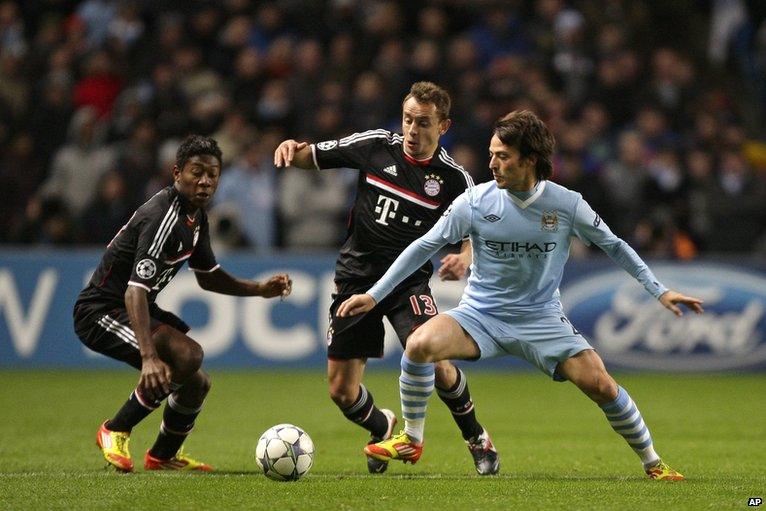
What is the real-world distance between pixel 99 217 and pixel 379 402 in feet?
16.8

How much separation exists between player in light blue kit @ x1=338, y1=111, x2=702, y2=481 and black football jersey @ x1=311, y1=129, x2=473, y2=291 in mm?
735

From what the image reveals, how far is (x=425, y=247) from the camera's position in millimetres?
6945

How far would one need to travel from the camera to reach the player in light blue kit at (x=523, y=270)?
22.8 ft

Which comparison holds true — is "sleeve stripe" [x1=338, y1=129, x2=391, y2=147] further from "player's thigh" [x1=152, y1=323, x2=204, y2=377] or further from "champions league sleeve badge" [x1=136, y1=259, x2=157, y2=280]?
"player's thigh" [x1=152, y1=323, x2=204, y2=377]

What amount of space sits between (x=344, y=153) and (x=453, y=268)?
1.13m

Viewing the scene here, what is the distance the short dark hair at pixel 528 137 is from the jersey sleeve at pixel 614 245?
32 cm

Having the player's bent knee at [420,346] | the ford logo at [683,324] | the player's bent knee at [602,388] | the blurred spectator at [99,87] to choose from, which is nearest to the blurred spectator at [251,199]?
the blurred spectator at [99,87]

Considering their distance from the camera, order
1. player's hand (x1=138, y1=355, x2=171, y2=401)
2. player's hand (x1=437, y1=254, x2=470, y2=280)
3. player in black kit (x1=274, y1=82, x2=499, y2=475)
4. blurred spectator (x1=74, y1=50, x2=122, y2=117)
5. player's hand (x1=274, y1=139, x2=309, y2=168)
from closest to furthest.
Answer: player's hand (x1=138, y1=355, x2=171, y2=401)
player's hand (x1=437, y1=254, x2=470, y2=280)
player's hand (x1=274, y1=139, x2=309, y2=168)
player in black kit (x1=274, y1=82, x2=499, y2=475)
blurred spectator (x1=74, y1=50, x2=122, y2=117)

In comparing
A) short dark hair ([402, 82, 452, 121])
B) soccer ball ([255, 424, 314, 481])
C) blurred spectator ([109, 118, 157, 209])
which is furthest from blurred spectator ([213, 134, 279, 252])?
soccer ball ([255, 424, 314, 481])

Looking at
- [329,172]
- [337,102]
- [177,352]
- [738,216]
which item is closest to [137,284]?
[177,352]

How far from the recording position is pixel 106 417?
10797 millimetres

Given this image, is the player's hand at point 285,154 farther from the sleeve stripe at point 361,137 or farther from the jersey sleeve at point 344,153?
the sleeve stripe at point 361,137

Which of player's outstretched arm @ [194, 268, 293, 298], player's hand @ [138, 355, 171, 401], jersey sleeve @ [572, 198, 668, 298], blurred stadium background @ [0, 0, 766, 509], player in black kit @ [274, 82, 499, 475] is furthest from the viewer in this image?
blurred stadium background @ [0, 0, 766, 509]

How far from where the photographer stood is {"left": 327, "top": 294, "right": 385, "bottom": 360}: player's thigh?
25.8 ft
